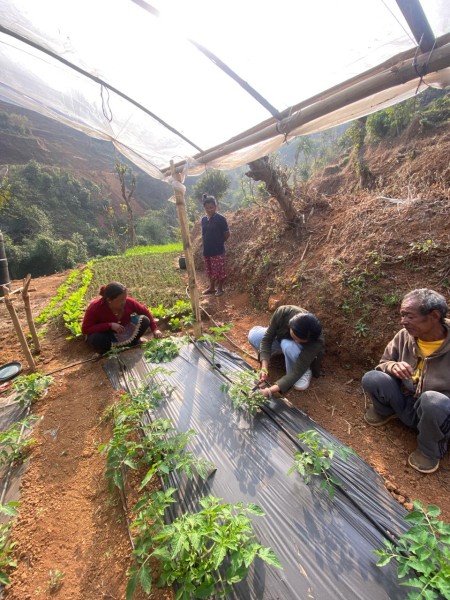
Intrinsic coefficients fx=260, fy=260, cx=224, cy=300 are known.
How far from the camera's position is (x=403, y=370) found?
1.85 meters

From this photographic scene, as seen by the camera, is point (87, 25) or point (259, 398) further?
point (259, 398)

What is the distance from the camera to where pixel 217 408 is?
2148mm

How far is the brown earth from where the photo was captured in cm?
147

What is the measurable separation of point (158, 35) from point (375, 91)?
1474mm

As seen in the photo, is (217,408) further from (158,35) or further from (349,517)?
(158,35)

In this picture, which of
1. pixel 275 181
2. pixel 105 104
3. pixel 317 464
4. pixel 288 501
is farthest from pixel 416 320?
pixel 275 181

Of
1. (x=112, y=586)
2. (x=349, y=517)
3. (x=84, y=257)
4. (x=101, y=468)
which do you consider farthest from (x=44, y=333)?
(x=84, y=257)

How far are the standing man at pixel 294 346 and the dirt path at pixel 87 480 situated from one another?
9.8 inches

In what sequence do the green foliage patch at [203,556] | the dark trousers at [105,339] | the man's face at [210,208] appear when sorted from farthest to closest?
1. the man's face at [210,208]
2. the dark trousers at [105,339]
3. the green foliage patch at [203,556]

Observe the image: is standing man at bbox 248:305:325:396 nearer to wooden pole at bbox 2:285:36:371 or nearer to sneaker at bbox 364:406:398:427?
sneaker at bbox 364:406:398:427

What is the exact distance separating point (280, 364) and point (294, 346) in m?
0.53

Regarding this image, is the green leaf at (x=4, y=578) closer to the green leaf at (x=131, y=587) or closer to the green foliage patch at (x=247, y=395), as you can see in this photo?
the green leaf at (x=131, y=587)

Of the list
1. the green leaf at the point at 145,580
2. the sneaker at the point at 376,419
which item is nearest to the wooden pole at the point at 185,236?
the sneaker at the point at 376,419

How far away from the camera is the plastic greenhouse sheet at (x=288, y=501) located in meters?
1.12
